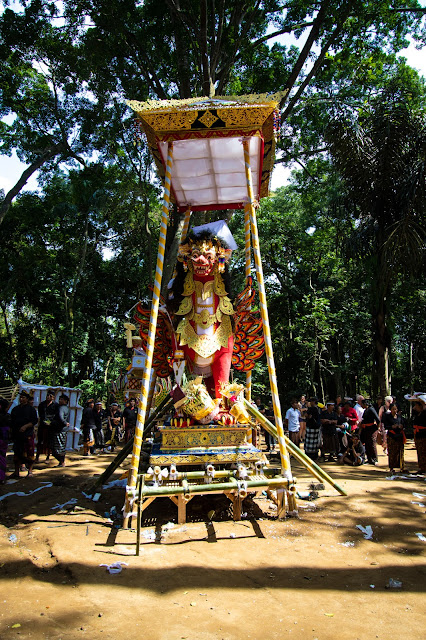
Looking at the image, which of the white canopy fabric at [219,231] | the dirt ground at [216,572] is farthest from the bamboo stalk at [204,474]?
the white canopy fabric at [219,231]

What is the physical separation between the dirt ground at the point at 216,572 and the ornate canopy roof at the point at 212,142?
4846 mm

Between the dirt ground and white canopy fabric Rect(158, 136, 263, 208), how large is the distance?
4.95 meters

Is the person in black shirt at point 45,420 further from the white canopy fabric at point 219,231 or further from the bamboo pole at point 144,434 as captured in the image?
the white canopy fabric at point 219,231

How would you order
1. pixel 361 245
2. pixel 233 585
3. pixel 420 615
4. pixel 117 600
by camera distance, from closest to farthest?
pixel 420 615 → pixel 117 600 → pixel 233 585 → pixel 361 245

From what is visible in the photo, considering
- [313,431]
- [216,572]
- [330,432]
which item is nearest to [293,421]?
[313,431]

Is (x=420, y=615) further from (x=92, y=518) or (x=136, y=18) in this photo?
(x=136, y=18)

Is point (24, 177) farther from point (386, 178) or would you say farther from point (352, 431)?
point (352, 431)

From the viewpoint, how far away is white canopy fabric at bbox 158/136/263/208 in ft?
20.8

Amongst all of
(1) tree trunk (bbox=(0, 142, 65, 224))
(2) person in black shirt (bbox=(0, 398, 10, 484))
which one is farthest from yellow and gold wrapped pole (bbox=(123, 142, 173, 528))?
(1) tree trunk (bbox=(0, 142, 65, 224))

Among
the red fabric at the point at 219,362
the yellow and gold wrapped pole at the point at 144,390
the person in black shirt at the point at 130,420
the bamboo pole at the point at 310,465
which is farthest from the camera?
the person in black shirt at the point at 130,420

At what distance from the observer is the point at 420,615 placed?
3.11 metres

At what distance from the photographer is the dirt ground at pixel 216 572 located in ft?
9.70

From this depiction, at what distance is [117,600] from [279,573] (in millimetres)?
1388

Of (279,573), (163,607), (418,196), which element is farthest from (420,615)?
(418,196)
